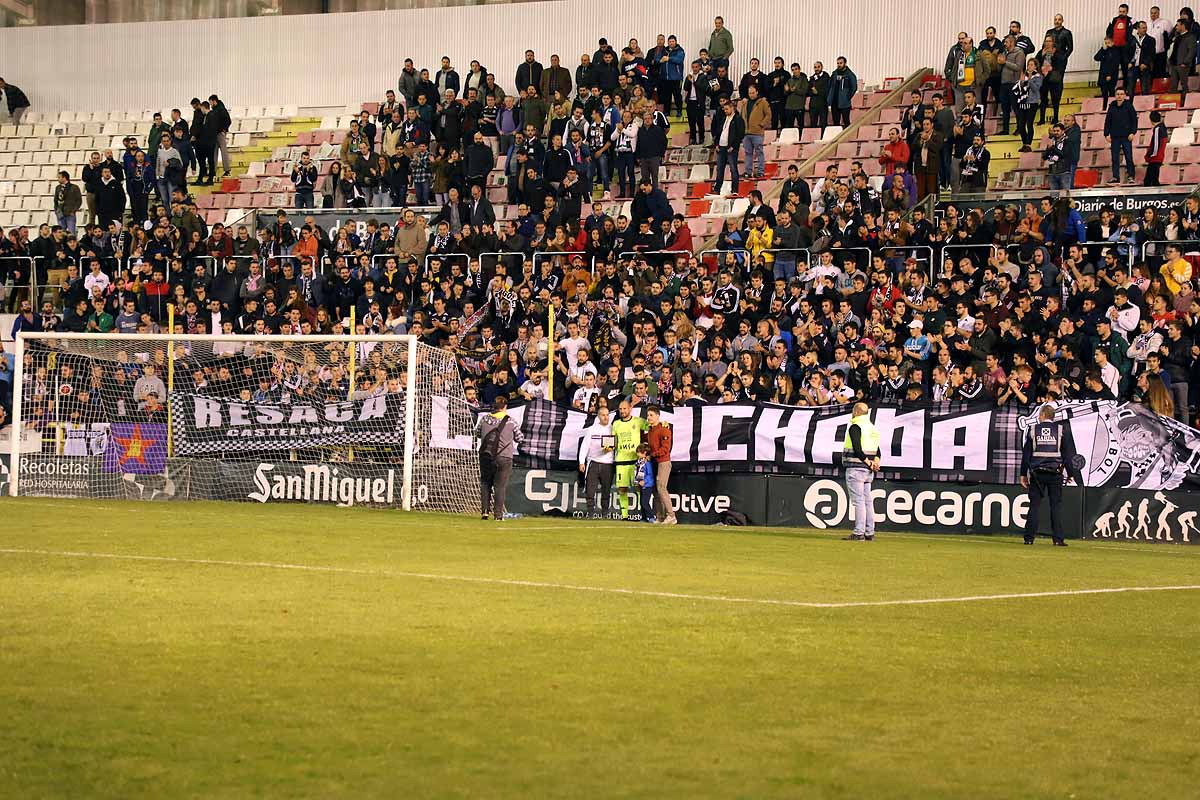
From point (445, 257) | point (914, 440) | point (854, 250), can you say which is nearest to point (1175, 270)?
point (914, 440)

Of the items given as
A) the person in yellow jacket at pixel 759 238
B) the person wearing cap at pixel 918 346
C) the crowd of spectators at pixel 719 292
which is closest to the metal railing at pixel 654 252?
the crowd of spectators at pixel 719 292

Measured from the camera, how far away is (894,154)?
29.0 metres

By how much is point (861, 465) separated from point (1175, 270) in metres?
6.89

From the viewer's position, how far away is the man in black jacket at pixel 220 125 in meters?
36.4

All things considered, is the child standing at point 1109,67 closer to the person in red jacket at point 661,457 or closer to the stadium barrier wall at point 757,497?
the stadium barrier wall at point 757,497

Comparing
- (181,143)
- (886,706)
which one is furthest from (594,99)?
(886,706)

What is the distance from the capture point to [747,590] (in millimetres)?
13500

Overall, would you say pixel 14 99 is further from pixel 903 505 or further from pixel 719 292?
pixel 903 505

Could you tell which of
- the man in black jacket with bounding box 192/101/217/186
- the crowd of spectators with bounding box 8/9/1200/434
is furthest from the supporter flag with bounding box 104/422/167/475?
the man in black jacket with bounding box 192/101/217/186

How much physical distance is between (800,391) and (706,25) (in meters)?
14.5

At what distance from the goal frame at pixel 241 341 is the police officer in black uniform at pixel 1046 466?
832 cm

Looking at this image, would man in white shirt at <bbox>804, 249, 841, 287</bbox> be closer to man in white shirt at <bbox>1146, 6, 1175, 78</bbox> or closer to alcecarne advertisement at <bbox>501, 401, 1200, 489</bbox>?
alcecarne advertisement at <bbox>501, 401, 1200, 489</bbox>

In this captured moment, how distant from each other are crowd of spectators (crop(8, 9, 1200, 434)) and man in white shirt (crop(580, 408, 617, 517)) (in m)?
0.39

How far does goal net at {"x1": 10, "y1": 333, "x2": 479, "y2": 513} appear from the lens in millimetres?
23844
